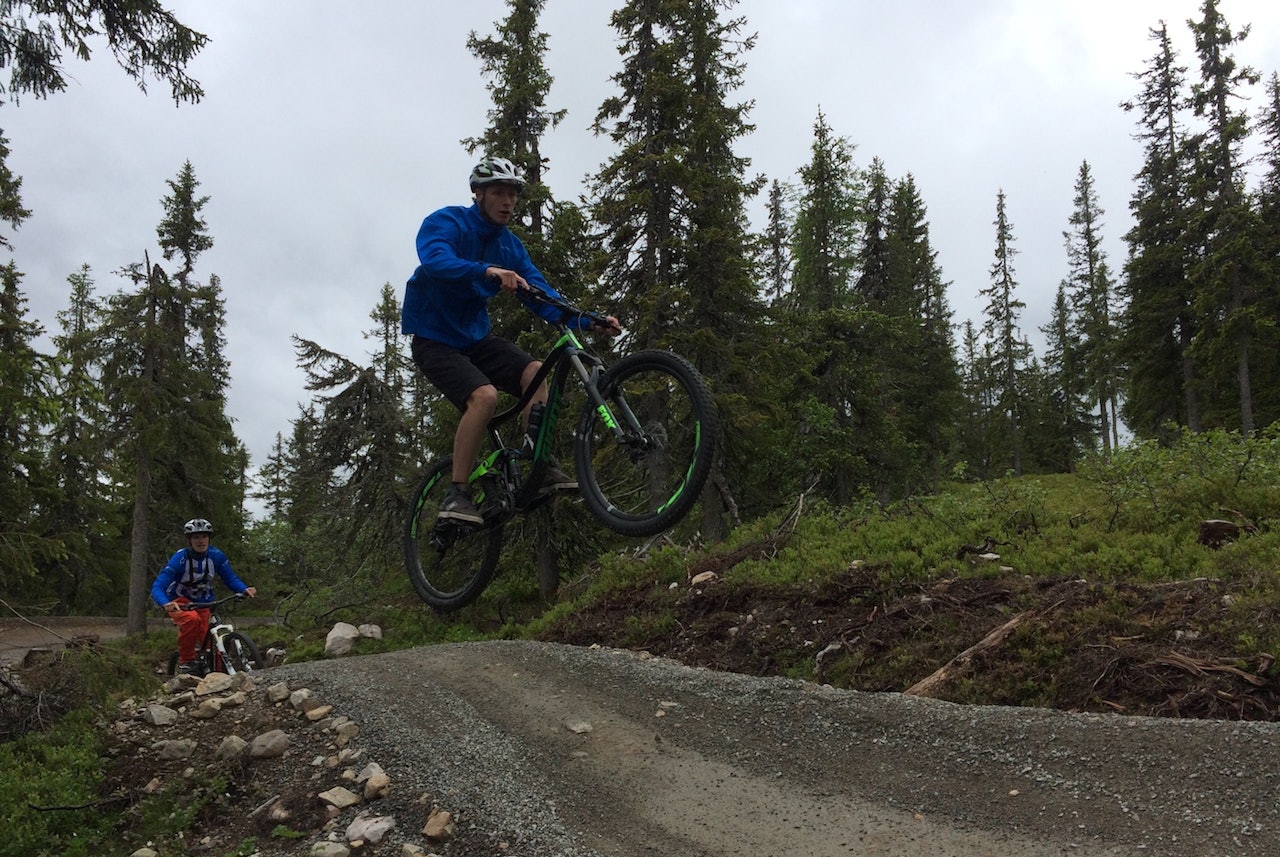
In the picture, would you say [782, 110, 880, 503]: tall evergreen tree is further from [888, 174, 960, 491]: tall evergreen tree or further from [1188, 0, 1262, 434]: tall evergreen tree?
[1188, 0, 1262, 434]: tall evergreen tree

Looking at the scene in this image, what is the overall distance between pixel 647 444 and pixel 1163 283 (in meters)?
32.1

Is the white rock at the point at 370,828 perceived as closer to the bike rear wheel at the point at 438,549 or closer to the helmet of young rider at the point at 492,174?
the bike rear wheel at the point at 438,549

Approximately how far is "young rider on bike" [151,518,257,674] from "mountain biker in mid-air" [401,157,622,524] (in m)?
6.17

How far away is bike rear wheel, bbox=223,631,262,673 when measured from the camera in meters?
9.72

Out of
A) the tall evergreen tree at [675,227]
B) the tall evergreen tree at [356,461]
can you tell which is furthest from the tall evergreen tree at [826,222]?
the tall evergreen tree at [356,461]

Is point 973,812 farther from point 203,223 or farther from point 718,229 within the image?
point 203,223

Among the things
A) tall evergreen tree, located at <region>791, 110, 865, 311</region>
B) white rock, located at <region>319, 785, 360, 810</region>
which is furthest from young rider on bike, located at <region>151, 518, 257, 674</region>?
tall evergreen tree, located at <region>791, 110, 865, 311</region>

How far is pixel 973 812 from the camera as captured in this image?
4051mm

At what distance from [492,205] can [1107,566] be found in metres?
6.97

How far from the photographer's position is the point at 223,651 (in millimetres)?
9523

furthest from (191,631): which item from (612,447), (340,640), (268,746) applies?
(612,447)

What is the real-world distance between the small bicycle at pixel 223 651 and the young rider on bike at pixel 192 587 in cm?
9

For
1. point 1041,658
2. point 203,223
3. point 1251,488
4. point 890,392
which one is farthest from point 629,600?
point 203,223

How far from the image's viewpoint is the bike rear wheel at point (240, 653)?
9.72 metres
